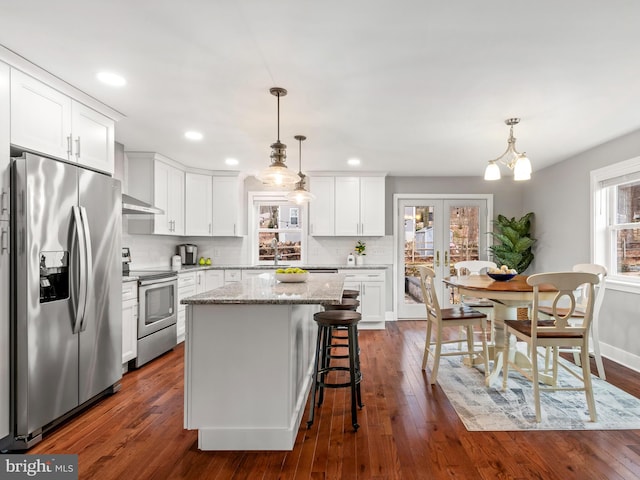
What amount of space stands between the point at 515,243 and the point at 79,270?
17.9 feet

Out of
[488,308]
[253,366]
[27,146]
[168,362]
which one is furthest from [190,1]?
[488,308]

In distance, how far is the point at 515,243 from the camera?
18.7ft

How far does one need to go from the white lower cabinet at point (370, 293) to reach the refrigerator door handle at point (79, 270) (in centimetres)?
353

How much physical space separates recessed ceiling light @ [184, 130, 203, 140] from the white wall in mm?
4341

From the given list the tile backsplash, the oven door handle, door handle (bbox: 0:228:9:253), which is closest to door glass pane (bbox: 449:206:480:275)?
the tile backsplash

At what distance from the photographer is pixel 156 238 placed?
5.23m

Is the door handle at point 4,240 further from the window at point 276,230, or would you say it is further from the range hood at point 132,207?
the window at point 276,230

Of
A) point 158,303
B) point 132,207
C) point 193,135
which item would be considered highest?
point 193,135

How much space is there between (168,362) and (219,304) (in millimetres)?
2238

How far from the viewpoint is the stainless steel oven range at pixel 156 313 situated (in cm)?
383

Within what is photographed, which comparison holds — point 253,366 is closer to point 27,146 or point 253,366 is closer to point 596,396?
point 27,146

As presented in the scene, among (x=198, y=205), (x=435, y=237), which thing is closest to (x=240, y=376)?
(x=198, y=205)

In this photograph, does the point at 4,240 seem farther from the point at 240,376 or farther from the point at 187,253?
the point at 187,253

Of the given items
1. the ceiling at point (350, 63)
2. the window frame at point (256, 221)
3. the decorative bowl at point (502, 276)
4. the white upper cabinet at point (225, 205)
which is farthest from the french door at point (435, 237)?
the decorative bowl at point (502, 276)
